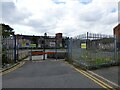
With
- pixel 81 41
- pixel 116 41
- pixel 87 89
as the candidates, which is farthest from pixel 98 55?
pixel 87 89

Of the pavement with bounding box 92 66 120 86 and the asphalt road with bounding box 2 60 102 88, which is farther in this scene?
the pavement with bounding box 92 66 120 86

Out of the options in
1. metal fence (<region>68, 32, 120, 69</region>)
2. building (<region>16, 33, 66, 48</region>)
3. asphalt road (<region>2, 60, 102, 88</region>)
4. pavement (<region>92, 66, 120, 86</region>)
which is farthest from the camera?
building (<region>16, 33, 66, 48</region>)

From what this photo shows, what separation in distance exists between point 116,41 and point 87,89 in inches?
475

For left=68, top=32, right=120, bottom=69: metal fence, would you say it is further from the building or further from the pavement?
the building

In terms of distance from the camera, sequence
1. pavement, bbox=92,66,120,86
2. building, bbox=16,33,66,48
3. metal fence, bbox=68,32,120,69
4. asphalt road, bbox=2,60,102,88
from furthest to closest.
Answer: building, bbox=16,33,66,48, metal fence, bbox=68,32,120,69, pavement, bbox=92,66,120,86, asphalt road, bbox=2,60,102,88

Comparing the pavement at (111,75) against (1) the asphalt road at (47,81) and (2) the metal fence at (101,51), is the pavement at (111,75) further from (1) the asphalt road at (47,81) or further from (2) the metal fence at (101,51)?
(2) the metal fence at (101,51)

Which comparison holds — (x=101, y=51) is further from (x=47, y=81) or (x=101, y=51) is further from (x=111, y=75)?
(x=47, y=81)

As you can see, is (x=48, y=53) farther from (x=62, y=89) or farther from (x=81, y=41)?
(x=62, y=89)

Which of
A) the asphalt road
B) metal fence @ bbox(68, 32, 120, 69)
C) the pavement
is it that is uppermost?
metal fence @ bbox(68, 32, 120, 69)

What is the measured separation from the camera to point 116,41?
72.1ft

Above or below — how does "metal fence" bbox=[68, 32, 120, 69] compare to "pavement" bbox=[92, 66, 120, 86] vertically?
above

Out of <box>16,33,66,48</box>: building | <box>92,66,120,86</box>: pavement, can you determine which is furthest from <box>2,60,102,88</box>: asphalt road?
<box>16,33,66,48</box>: building

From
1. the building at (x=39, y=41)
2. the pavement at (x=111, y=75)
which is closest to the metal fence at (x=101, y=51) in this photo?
the pavement at (x=111, y=75)

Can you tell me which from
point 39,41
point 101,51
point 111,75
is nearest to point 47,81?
point 111,75
